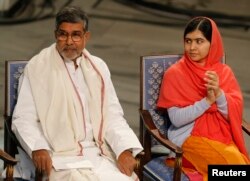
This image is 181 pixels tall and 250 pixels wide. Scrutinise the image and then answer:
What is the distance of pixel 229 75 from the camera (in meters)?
3.90

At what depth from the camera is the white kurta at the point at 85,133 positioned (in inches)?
133

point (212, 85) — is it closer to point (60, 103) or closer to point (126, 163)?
point (126, 163)

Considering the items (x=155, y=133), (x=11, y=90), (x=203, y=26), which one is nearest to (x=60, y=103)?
(x=11, y=90)

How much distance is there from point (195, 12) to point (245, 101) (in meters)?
3.00

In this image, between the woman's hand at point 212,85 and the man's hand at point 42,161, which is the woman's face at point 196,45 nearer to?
the woman's hand at point 212,85

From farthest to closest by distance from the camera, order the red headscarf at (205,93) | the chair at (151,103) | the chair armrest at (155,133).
A: the chair at (151,103) < the red headscarf at (205,93) < the chair armrest at (155,133)

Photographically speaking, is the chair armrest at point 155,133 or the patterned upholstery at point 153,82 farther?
the patterned upholstery at point 153,82

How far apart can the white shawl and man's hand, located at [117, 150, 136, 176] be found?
0.44 feet

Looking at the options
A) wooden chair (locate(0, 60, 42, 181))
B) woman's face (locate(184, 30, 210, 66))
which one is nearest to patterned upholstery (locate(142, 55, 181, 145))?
woman's face (locate(184, 30, 210, 66))

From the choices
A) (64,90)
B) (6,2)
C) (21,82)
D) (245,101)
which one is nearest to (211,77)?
(64,90)

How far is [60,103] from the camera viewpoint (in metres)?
3.56

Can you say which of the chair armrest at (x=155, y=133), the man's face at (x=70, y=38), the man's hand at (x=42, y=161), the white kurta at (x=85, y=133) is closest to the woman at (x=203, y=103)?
the chair armrest at (x=155, y=133)

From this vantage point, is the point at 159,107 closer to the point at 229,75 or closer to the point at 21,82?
the point at 229,75

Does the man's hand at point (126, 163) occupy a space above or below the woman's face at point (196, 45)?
below
